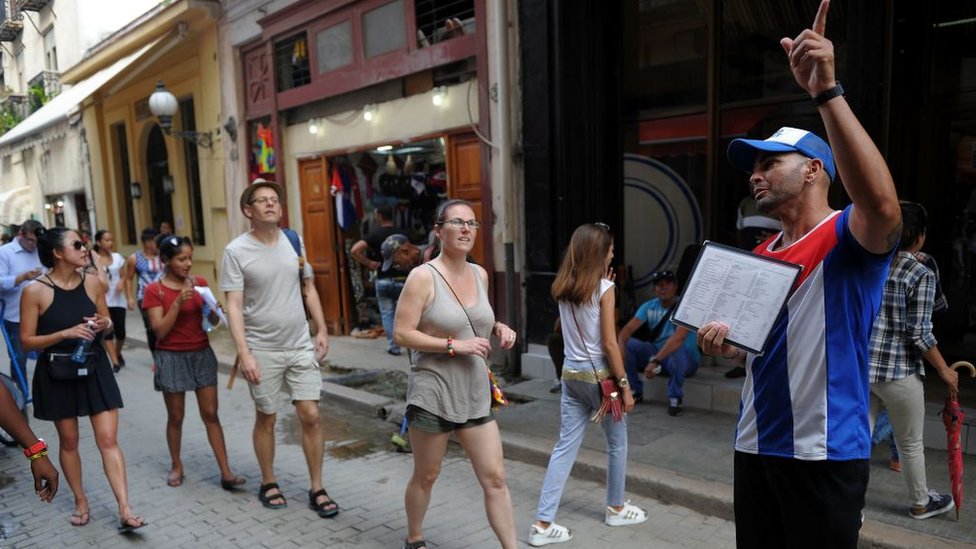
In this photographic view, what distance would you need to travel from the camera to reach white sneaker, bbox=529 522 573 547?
3.74m

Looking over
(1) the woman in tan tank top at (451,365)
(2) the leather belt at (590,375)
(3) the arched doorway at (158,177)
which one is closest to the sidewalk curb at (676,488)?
(2) the leather belt at (590,375)

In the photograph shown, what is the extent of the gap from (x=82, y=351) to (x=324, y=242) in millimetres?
6667

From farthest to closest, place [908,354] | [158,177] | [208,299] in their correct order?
[158,177] → [208,299] → [908,354]

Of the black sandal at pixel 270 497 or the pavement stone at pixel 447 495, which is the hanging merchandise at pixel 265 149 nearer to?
the pavement stone at pixel 447 495

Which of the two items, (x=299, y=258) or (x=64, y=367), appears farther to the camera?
(x=299, y=258)

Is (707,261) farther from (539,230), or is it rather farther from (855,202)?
(539,230)

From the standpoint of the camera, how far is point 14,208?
57.4 feet

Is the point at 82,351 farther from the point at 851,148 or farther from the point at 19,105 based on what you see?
the point at 19,105

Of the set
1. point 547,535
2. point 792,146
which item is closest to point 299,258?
point 547,535

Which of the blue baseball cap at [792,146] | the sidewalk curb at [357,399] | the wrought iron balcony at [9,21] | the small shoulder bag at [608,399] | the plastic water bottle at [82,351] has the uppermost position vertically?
the wrought iron balcony at [9,21]

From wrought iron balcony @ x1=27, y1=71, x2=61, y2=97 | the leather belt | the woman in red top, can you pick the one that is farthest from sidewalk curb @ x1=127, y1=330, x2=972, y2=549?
wrought iron balcony @ x1=27, y1=71, x2=61, y2=97

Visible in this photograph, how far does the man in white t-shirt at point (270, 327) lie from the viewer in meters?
4.09

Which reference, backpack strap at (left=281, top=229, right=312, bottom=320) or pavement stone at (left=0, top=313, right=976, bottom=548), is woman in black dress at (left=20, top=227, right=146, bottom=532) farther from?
backpack strap at (left=281, top=229, right=312, bottom=320)

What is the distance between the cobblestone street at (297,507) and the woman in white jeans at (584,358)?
29 cm
